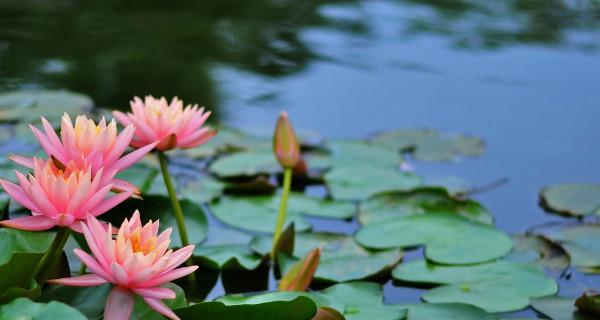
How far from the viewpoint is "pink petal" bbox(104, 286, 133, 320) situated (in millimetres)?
889

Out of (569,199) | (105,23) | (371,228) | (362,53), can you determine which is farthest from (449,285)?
(105,23)

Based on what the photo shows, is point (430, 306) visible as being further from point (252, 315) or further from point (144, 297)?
point (144, 297)

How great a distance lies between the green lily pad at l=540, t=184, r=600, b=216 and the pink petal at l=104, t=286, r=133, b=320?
111 centimetres

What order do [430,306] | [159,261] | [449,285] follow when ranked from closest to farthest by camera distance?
[159,261], [430,306], [449,285]

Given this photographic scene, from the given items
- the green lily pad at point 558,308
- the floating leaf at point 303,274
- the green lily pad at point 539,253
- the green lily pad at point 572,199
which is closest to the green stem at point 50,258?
the floating leaf at point 303,274

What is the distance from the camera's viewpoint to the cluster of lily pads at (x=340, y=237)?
122 centimetres

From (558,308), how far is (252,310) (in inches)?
22.7

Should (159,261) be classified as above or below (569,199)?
above

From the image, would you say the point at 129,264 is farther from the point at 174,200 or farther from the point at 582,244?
the point at 582,244

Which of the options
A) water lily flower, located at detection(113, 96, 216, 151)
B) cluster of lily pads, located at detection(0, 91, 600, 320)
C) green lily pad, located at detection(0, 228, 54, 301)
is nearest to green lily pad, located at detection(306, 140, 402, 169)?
cluster of lily pads, located at detection(0, 91, 600, 320)

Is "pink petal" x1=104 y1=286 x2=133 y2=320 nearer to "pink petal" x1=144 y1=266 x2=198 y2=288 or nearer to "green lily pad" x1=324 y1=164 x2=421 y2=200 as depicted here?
"pink petal" x1=144 y1=266 x2=198 y2=288

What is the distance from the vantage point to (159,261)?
33.6 inches

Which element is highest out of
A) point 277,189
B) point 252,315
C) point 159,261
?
point 159,261

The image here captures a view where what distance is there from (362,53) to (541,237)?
128 centimetres
